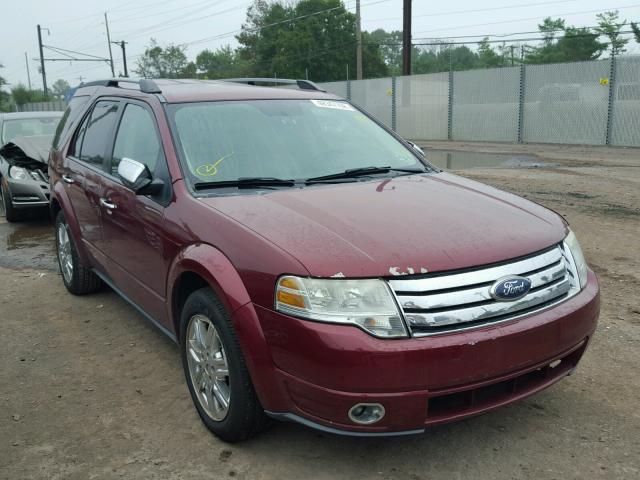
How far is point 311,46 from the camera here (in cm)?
6384

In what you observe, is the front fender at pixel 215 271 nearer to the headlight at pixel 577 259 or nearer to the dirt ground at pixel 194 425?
the dirt ground at pixel 194 425

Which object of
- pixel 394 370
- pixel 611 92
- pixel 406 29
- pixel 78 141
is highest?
pixel 406 29

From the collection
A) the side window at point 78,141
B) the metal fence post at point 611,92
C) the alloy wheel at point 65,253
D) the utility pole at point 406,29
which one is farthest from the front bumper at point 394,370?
the utility pole at point 406,29

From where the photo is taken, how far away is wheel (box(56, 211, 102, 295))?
5207 millimetres

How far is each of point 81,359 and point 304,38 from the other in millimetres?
63166

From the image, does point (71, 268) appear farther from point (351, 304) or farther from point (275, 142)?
point (351, 304)

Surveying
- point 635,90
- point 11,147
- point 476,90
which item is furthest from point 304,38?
point 11,147

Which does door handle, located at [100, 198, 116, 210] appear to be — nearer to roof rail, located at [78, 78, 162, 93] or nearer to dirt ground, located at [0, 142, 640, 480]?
roof rail, located at [78, 78, 162, 93]

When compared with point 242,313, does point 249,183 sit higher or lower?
higher

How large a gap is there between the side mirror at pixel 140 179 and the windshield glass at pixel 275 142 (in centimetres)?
20

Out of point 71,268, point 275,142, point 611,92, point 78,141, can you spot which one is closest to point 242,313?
point 275,142

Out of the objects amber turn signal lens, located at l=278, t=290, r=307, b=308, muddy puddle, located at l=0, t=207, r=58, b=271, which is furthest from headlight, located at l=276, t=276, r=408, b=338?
muddy puddle, located at l=0, t=207, r=58, b=271

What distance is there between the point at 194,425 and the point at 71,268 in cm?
275

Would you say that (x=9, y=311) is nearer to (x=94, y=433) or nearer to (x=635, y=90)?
(x=94, y=433)
